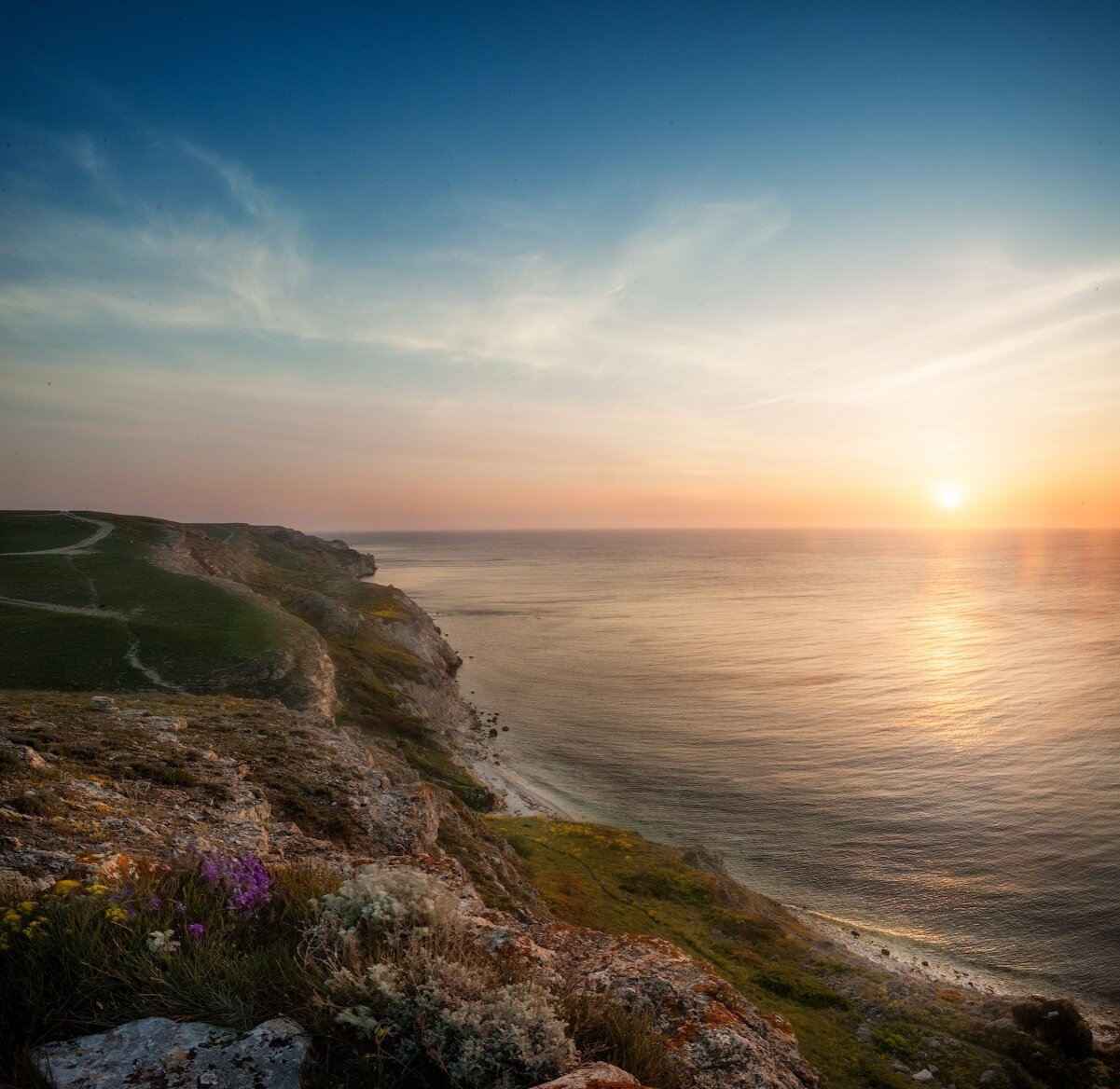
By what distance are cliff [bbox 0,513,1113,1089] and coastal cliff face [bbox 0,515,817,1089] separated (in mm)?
69

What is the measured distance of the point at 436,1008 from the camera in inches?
208

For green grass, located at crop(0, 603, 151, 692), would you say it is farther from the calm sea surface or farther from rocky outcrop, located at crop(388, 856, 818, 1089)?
rocky outcrop, located at crop(388, 856, 818, 1089)

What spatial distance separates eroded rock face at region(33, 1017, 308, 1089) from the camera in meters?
4.48

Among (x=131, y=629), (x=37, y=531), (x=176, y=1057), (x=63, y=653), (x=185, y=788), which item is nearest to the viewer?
(x=176, y=1057)

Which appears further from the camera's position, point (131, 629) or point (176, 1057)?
point (131, 629)

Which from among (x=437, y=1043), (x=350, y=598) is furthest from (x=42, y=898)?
(x=350, y=598)

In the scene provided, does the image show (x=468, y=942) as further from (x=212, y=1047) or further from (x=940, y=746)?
(x=940, y=746)

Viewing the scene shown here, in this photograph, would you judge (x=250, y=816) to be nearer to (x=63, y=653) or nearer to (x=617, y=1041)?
(x=617, y=1041)

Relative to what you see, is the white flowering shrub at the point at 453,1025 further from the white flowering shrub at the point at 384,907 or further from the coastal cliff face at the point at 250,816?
the white flowering shrub at the point at 384,907

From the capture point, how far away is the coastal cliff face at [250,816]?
23.1ft

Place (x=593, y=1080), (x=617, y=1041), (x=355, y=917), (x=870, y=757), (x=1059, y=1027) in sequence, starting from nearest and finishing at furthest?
(x=593, y=1080), (x=355, y=917), (x=617, y=1041), (x=1059, y=1027), (x=870, y=757)

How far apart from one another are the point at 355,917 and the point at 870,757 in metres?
61.5

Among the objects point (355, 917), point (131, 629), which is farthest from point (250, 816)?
point (131, 629)

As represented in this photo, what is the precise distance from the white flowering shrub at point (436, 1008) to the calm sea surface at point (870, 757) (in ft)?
124
